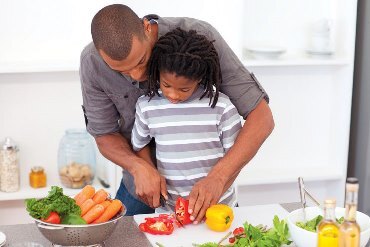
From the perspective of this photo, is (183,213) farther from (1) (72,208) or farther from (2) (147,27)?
(2) (147,27)

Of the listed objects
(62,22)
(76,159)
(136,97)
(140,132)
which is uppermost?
(62,22)

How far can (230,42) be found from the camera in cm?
341

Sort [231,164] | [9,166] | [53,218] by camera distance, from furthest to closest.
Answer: [9,166], [231,164], [53,218]

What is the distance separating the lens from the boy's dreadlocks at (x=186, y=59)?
2092mm

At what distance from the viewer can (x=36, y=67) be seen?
10.6 feet

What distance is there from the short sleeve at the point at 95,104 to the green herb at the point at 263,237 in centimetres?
68

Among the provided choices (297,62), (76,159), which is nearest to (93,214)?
(76,159)

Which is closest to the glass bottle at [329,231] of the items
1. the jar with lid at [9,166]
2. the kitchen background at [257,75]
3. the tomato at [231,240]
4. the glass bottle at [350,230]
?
the glass bottle at [350,230]

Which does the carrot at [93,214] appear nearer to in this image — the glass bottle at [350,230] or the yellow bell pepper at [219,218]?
the yellow bell pepper at [219,218]

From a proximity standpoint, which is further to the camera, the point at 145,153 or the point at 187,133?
the point at 145,153

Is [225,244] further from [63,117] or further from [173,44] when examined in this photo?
[63,117]

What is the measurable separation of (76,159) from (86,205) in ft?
5.04

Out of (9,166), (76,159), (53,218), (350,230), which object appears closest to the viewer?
(350,230)

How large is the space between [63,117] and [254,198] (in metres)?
1.05
